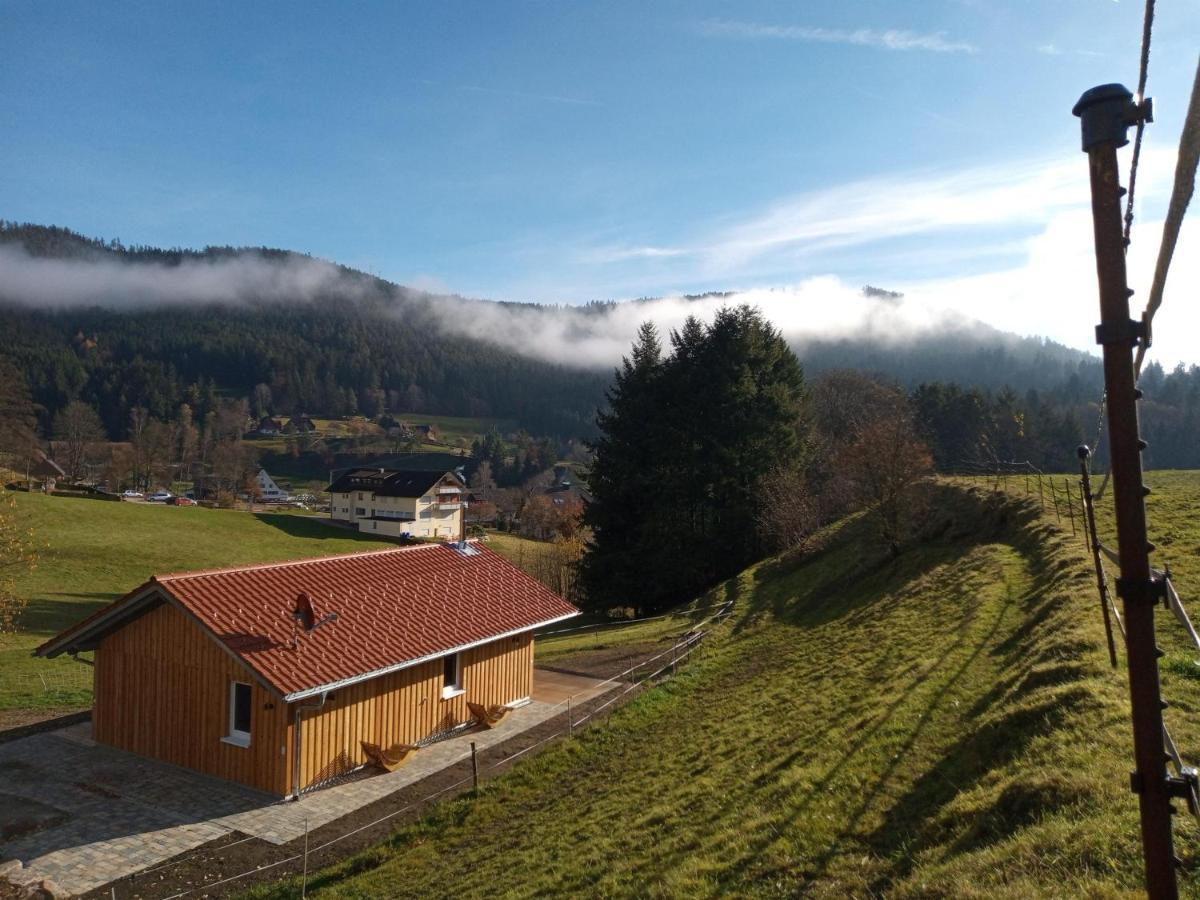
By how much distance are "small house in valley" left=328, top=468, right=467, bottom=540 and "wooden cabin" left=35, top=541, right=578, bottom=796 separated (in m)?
64.5

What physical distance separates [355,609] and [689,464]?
25.0 meters

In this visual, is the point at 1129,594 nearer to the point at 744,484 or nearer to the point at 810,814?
the point at 810,814

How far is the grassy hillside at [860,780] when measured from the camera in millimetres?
7250

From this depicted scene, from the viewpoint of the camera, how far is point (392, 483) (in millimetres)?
87188

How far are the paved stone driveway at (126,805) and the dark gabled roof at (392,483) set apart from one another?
2650 inches

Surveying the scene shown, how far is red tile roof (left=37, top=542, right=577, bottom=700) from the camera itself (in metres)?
15.5

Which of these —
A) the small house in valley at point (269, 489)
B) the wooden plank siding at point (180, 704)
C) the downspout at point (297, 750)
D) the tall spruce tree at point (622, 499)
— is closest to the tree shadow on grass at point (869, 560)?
the tall spruce tree at point (622, 499)

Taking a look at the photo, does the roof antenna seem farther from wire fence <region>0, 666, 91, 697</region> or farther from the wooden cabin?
wire fence <region>0, 666, 91, 697</region>

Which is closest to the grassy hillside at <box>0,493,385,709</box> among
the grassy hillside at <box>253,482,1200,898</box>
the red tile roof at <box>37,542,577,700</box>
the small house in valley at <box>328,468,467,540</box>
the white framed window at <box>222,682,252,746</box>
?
the small house in valley at <box>328,468,467,540</box>

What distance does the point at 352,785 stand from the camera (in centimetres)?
1564

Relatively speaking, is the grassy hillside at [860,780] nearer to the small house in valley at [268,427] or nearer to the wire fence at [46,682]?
the wire fence at [46,682]

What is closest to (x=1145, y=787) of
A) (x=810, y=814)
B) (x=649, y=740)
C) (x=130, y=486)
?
(x=810, y=814)

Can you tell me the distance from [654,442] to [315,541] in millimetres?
40335

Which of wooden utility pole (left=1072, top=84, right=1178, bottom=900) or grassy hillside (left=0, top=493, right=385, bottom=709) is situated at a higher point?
wooden utility pole (left=1072, top=84, right=1178, bottom=900)
